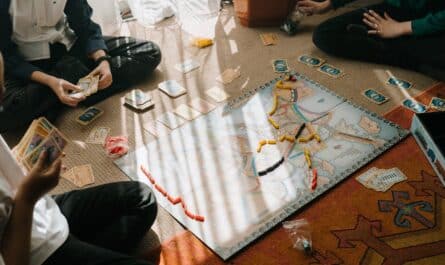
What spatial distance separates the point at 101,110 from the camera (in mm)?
2094

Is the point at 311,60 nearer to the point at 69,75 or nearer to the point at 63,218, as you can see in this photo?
the point at 69,75

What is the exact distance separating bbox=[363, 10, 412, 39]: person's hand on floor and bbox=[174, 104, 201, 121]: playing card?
920 millimetres

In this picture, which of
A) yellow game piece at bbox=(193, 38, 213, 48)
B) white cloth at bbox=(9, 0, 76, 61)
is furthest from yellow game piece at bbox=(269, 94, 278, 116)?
white cloth at bbox=(9, 0, 76, 61)

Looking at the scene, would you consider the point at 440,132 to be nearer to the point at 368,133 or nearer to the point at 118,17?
the point at 368,133

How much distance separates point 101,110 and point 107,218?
80 cm

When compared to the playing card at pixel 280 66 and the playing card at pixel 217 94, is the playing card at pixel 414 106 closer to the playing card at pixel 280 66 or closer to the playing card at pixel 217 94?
the playing card at pixel 280 66

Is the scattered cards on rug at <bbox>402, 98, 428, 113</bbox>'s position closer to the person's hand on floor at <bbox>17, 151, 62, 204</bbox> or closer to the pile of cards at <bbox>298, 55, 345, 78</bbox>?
the pile of cards at <bbox>298, 55, 345, 78</bbox>

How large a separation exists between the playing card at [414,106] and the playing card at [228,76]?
0.77 m

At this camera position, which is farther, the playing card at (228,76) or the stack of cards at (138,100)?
the playing card at (228,76)

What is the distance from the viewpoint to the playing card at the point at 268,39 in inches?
97.0

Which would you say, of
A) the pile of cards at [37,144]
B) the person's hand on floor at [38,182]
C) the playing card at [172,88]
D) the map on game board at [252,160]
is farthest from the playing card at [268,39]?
the person's hand on floor at [38,182]

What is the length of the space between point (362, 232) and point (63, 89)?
1284 millimetres

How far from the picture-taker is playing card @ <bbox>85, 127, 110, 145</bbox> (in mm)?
1935

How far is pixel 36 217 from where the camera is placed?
3.70 feet
